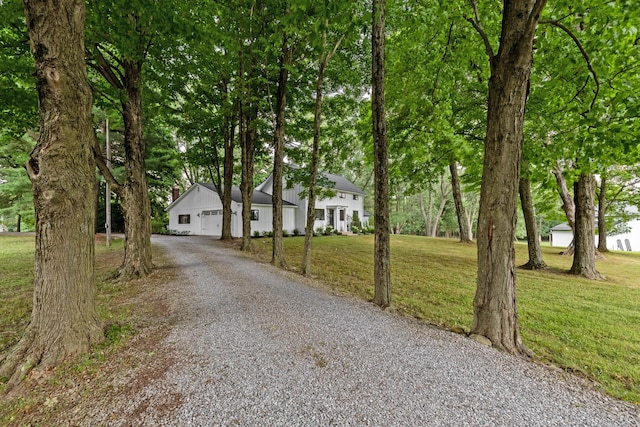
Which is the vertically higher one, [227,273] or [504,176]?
[504,176]

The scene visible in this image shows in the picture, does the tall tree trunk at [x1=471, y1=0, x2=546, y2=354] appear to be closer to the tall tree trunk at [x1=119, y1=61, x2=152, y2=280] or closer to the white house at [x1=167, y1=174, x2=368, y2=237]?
the tall tree trunk at [x1=119, y1=61, x2=152, y2=280]

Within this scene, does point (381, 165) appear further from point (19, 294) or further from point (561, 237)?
point (561, 237)

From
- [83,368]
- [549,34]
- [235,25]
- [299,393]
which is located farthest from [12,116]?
[549,34]

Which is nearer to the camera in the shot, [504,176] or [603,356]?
[504,176]

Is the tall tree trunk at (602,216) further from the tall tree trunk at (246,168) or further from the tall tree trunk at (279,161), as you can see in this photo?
the tall tree trunk at (246,168)

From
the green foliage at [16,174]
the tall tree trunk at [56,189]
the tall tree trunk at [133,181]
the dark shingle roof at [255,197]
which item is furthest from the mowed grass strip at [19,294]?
the green foliage at [16,174]

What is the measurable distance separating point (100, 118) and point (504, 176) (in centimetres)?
2241

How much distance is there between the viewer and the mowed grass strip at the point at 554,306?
3.67 meters

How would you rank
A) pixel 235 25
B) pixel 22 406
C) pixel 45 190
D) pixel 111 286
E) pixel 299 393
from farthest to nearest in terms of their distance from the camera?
pixel 235 25 < pixel 111 286 < pixel 45 190 < pixel 299 393 < pixel 22 406

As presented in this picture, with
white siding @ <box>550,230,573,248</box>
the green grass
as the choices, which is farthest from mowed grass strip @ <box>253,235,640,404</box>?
white siding @ <box>550,230,573,248</box>

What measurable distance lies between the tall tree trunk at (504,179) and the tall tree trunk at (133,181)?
7470mm

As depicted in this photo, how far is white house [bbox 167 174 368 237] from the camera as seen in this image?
21031 mm

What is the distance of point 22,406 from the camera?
7.35ft

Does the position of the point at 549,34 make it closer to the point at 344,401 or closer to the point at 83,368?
the point at 344,401
